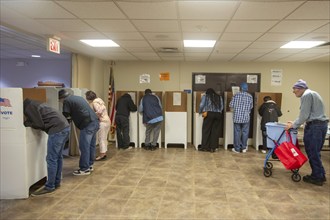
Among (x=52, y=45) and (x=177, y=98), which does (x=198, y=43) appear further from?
(x=52, y=45)

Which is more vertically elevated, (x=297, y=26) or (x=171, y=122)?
(x=297, y=26)

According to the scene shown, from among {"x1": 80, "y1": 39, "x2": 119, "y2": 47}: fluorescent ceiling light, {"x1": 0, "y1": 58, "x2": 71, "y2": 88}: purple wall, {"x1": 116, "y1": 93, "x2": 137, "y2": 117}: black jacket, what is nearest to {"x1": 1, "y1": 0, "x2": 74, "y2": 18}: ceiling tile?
{"x1": 80, "y1": 39, "x2": 119, "y2": 47}: fluorescent ceiling light

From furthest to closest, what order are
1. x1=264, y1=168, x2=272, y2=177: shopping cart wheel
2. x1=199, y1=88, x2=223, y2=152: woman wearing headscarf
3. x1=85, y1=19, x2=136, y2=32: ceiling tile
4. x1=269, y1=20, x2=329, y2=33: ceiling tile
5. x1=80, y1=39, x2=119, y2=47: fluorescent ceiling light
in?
x1=199, y1=88, x2=223, y2=152: woman wearing headscarf
x1=80, y1=39, x2=119, y2=47: fluorescent ceiling light
x1=264, y1=168, x2=272, y2=177: shopping cart wheel
x1=85, y1=19, x2=136, y2=32: ceiling tile
x1=269, y1=20, x2=329, y2=33: ceiling tile

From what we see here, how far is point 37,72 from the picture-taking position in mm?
8320

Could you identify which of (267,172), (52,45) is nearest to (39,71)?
(52,45)

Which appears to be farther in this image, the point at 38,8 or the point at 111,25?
the point at 111,25

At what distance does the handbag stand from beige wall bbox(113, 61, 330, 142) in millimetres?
3291

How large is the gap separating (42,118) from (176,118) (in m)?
3.67

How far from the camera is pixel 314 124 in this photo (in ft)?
12.7

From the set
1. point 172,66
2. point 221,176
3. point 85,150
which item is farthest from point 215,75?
point 85,150

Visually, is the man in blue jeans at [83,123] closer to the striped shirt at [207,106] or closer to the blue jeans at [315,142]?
the striped shirt at [207,106]

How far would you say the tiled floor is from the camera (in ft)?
9.90

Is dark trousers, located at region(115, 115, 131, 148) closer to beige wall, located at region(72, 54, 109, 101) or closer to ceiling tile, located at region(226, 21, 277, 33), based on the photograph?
beige wall, located at region(72, 54, 109, 101)

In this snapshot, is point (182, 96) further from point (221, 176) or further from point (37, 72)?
point (37, 72)
